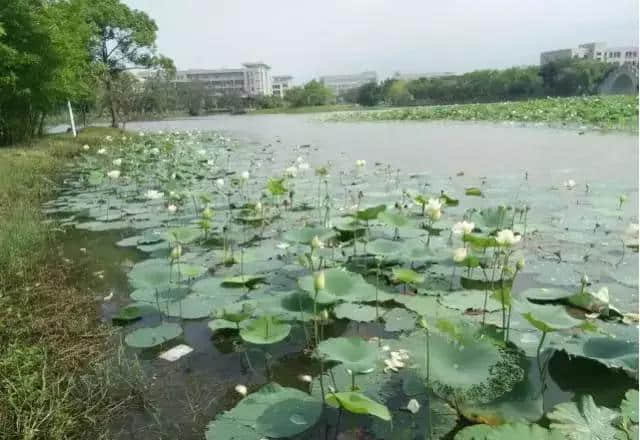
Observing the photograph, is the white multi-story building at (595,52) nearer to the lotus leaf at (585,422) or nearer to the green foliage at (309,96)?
the green foliage at (309,96)

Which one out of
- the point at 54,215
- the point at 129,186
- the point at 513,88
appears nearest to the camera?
the point at 54,215

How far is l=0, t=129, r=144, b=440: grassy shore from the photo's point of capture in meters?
1.62

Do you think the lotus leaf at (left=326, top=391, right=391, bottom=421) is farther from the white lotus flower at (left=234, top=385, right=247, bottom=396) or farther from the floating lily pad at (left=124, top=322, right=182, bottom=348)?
the floating lily pad at (left=124, top=322, right=182, bottom=348)

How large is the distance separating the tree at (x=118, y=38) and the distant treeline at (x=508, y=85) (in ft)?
96.4

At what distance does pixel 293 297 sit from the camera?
2.13 m

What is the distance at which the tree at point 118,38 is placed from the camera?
758 inches

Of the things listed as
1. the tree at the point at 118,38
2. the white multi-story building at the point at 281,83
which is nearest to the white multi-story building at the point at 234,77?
the white multi-story building at the point at 281,83

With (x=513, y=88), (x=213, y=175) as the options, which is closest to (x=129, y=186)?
(x=213, y=175)

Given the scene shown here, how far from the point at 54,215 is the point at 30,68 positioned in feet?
24.0

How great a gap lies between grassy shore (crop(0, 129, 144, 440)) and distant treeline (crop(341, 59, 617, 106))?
4003cm

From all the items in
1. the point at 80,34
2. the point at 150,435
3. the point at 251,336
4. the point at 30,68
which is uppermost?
the point at 80,34

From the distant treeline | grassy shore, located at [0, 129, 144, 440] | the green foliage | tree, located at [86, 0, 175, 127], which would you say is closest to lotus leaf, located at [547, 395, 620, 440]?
grassy shore, located at [0, 129, 144, 440]

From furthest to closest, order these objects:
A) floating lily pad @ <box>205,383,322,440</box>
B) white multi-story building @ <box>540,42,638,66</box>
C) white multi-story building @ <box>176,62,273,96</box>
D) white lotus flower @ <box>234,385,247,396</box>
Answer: white multi-story building @ <box>176,62,273,96</box> → white multi-story building @ <box>540,42,638,66</box> → white lotus flower @ <box>234,385,247,396</box> → floating lily pad @ <box>205,383,322,440</box>

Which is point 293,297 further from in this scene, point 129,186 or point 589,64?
point 589,64
